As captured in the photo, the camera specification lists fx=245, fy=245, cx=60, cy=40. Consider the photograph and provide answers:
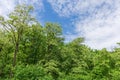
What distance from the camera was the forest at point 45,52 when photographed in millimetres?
43625

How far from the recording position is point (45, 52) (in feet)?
163

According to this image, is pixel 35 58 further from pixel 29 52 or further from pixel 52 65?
pixel 52 65

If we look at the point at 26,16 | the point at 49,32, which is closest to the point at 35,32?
the point at 49,32

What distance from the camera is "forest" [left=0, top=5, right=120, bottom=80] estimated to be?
143ft

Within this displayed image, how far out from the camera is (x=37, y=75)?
105ft

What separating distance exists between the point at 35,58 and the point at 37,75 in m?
17.5

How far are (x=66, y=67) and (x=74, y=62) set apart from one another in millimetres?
1871

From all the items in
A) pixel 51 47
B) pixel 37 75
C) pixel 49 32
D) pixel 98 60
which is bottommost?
pixel 37 75

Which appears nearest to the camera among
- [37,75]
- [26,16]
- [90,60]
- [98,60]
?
[37,75]

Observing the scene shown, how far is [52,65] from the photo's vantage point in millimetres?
44875

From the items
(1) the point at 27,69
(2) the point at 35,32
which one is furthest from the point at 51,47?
(1) the point at 27,69

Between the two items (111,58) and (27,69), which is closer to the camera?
(27,69)

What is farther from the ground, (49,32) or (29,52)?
(49,32)

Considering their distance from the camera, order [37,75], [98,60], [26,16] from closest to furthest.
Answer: [37,75] → [26,16] → [98,60]
